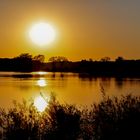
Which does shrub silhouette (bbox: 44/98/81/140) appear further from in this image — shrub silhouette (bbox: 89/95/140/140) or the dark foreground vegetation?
shrub silhouette (bbox: 89/95/140/140)

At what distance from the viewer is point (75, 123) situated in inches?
490

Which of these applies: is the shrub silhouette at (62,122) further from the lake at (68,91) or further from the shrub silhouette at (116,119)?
the lake at (68,91)

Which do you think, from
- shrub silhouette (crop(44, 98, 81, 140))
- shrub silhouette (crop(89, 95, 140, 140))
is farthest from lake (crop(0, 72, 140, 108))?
shrub silhouette (crop(89, 95, 140, 140))

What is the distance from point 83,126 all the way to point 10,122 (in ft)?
6.07

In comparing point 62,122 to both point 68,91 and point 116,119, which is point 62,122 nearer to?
point 116,119

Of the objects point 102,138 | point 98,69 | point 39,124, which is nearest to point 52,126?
point 39,124

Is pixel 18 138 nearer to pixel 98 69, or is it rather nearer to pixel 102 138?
pixel 102 138

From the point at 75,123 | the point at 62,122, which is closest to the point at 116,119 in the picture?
the point at 75,123

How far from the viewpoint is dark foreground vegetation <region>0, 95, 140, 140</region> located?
11773 mm

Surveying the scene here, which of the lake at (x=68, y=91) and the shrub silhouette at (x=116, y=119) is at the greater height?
the shrub silhouette at (x=116, y=119)

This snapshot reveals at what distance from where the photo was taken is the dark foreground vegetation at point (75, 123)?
11.8m

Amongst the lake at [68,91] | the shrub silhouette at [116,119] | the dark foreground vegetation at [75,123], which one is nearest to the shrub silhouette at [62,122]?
the dark foreground vegetation at [75,123]

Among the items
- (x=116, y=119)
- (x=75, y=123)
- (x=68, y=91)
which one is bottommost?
(x=68, y=91)

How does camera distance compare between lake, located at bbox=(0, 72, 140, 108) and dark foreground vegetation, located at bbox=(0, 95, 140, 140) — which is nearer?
dark foreground vegetation, located at bbox=(0, 95, 140, 140)
